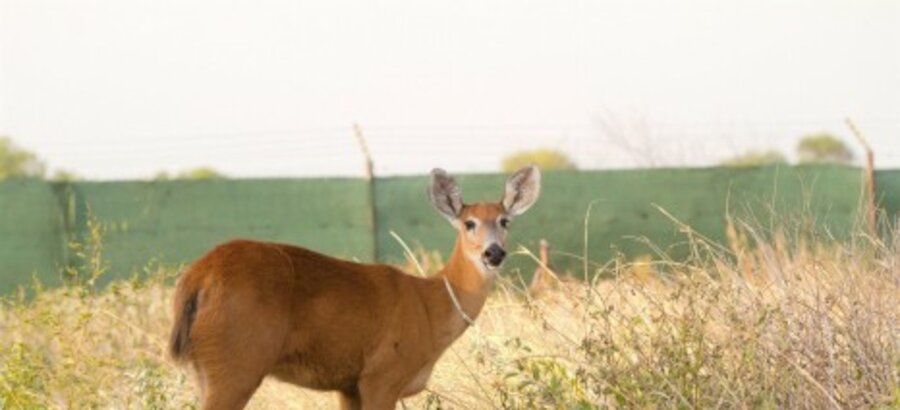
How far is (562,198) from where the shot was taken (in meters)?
18.5

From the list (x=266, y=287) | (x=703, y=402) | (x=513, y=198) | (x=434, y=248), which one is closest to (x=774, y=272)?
(x=703, y=402)

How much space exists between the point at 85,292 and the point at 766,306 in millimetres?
4007

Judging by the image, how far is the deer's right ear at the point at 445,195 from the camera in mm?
7500

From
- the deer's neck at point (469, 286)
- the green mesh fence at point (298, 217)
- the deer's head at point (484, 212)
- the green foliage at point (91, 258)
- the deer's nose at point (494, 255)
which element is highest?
the deer's head at point (484, 212)

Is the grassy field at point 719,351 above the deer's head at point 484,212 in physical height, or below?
below

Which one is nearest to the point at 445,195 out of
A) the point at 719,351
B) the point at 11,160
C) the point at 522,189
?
the point at 522,189

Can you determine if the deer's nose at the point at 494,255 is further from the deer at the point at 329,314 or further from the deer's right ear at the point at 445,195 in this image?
the deer's right ear at the point at 445,195

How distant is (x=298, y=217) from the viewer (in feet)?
59.5

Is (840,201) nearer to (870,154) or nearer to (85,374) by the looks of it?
(870,154)

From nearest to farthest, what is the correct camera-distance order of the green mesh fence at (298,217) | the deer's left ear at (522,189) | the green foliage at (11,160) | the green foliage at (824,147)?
the deer's left ear at (522,189), the green mesh fence at (298,217), the green foliage at (11,160), the green foliage at (824,147)

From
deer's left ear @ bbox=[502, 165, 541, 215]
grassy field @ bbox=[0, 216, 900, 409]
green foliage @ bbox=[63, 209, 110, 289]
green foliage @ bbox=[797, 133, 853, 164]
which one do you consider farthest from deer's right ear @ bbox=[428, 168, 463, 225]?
green foliage @ bbox=[797, 133, 853, 164]

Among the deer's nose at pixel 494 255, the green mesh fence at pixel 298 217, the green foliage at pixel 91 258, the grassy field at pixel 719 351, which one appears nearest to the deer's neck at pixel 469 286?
the deer's nose at pixel 494 255

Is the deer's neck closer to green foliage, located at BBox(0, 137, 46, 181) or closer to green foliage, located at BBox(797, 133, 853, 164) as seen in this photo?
green foliage, located at BBox(0, 137, 46, 181)

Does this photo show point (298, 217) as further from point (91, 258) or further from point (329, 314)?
point (329, 314)
